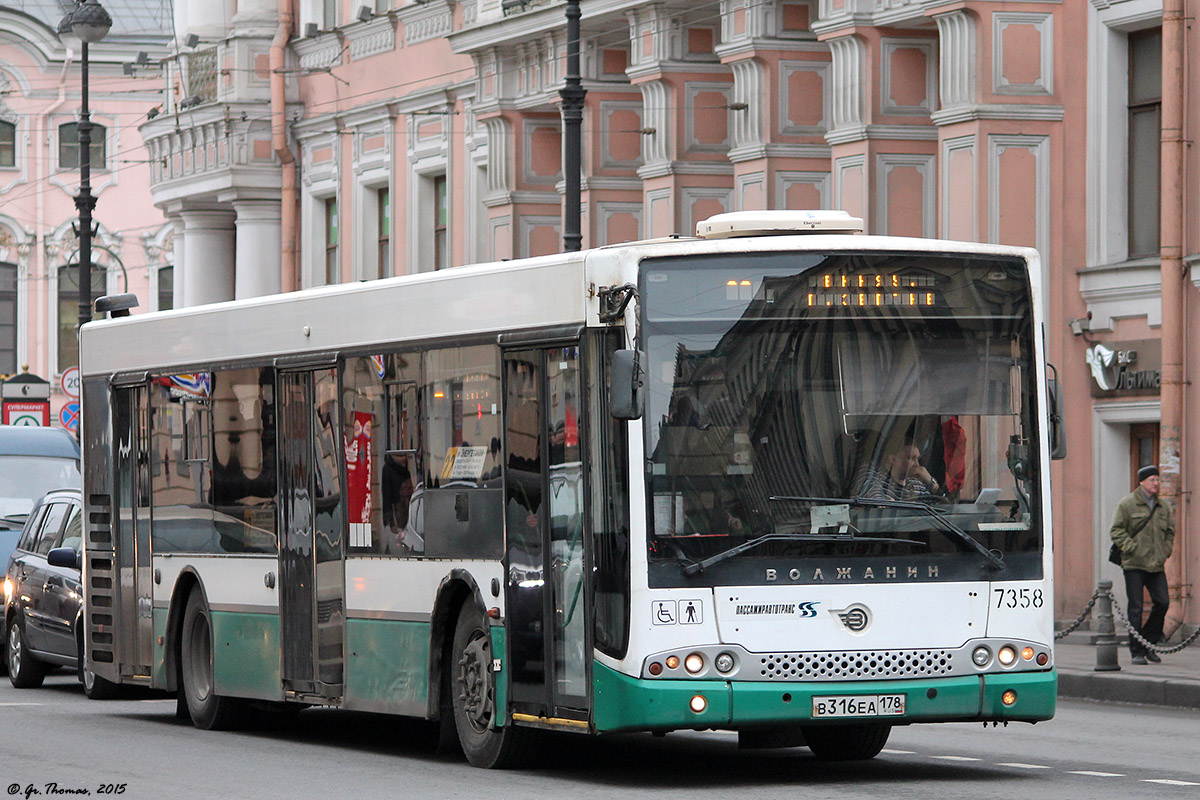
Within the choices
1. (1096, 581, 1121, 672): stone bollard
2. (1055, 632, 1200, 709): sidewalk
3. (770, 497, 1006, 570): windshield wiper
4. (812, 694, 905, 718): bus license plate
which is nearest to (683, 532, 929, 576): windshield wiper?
(770, 497, 1006, 570): windshield wiper

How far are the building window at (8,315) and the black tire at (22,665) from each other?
48550 mm

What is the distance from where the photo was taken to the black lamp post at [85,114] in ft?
119

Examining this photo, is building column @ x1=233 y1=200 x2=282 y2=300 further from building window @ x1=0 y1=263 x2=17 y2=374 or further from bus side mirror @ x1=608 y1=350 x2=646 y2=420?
bus side mirror @ x1=608 y1=350 x2=646 y2=420

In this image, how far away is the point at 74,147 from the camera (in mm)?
69438

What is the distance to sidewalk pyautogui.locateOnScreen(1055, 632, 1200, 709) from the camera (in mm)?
19234

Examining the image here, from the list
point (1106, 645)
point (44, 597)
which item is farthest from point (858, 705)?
point (44, 597)

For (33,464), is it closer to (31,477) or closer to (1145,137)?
(31,477)

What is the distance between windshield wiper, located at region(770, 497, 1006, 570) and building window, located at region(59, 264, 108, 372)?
2322 inches

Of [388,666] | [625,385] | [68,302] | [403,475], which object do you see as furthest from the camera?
[68,302]

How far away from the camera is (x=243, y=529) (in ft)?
52.9

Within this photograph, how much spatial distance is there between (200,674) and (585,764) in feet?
13.7

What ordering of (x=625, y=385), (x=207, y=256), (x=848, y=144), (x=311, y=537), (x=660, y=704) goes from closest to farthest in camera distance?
(x=625, y=385) < (x=660, y=704) < (x=311, y=537) < (x=848, y=144) < (x=207, y=256)

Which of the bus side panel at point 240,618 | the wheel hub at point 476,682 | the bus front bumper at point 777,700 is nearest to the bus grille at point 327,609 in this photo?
the bus side panel at point 240,618

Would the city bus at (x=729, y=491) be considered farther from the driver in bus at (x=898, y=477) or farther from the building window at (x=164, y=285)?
the building window at (x=164, y=285)
